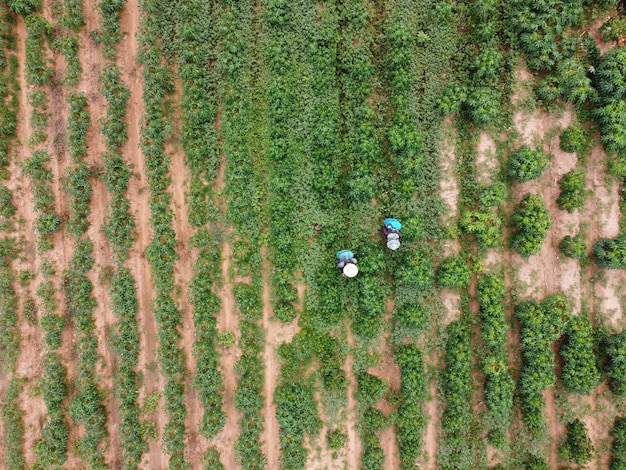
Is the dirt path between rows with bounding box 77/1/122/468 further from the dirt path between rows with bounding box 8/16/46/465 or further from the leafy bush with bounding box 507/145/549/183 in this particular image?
the leafy bush with bounding box 507/145/549/183

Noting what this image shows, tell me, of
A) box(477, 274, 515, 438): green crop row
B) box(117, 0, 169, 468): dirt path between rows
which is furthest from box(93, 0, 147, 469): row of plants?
box(477, 274, 515, 438): green crop row

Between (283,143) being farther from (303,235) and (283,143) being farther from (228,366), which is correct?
(228,366)

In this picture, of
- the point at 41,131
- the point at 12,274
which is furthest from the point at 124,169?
the point at 12,274

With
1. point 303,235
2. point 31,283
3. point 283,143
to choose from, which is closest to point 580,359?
point 303,235

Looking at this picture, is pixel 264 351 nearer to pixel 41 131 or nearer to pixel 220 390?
pixel 220 390

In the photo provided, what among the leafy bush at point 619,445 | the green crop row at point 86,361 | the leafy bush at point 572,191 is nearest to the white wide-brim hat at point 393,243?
the leafy bush at point 572,191

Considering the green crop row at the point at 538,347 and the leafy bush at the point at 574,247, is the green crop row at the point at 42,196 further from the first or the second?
the leafy bush at the point at 574,247
